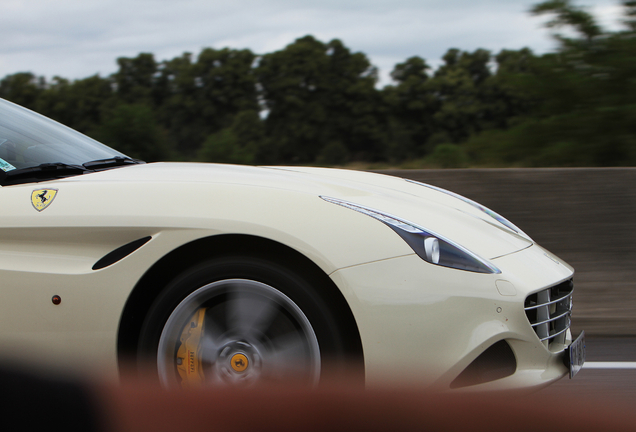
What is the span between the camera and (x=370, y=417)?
1.47 metres

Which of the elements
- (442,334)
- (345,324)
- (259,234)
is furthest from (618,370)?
Result: (259,234)

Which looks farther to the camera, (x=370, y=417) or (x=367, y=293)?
(x=367, y=293)

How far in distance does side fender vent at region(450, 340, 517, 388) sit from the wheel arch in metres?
0.35

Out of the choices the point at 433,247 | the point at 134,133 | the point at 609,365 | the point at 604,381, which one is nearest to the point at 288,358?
the point at 433,247

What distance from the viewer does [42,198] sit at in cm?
221

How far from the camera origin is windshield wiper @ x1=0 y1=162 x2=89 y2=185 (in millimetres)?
2334

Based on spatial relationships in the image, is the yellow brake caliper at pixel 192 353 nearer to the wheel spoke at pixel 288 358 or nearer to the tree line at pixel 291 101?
the wheel spoke at pixel 288 358

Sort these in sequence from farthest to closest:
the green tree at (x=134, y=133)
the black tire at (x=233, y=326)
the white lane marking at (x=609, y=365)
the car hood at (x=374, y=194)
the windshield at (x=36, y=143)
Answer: the green tree at (x=134, y=133) < the white lane marking at (x=609, y=365) < the windshield at (x=36, y=143) < the car hood at (x=374, y=194) < the black tire at (x=233, y=326)

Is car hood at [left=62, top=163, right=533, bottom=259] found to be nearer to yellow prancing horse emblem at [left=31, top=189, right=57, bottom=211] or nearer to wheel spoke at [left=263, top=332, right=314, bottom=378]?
yellow prancing horse emblem at [left=31, top=189, right=57, bottom=211]

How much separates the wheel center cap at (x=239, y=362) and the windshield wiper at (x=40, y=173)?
1.06 meters

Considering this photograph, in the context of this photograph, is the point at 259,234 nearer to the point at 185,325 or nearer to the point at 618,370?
the point at 185,325

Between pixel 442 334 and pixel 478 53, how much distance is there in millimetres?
78263

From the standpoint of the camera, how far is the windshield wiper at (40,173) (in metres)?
2.33

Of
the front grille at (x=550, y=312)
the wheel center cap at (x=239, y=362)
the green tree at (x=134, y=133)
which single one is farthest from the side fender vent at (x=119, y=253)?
the green tree at (x=134, y=133)
